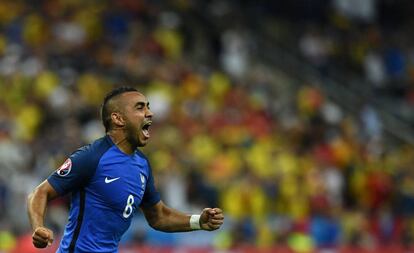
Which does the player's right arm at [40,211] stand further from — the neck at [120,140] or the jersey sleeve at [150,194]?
the jersey sleeve at [150,194]

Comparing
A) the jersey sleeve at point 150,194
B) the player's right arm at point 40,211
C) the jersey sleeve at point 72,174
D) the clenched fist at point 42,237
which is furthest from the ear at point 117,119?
the clenched fist at point 42,237

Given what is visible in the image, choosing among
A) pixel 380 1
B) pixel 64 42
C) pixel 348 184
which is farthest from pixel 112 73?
pixel 380 1

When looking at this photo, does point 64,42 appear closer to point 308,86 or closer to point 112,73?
point 112,73

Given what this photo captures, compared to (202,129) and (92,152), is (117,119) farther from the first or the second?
(202,129)

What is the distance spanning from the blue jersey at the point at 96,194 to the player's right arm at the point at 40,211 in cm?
6

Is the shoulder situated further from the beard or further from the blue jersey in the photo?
the beard

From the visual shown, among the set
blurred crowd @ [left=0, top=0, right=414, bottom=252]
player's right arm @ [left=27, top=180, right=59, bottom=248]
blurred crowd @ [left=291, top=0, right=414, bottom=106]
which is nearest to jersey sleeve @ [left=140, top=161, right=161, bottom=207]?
player's right arm @ [left=27, top=180, right=59, bottom=248]

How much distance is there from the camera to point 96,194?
6.76m

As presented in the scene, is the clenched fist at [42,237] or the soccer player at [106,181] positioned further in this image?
the soccer player at [106,181]

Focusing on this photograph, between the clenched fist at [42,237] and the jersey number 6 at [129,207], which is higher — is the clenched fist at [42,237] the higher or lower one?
the lower one

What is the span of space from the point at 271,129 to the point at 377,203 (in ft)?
Result: 6.95

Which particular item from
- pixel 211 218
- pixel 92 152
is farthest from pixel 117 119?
pixel 211 218

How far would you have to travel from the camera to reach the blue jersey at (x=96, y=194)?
6.68 metres

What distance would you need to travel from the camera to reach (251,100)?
17594 millimetres
